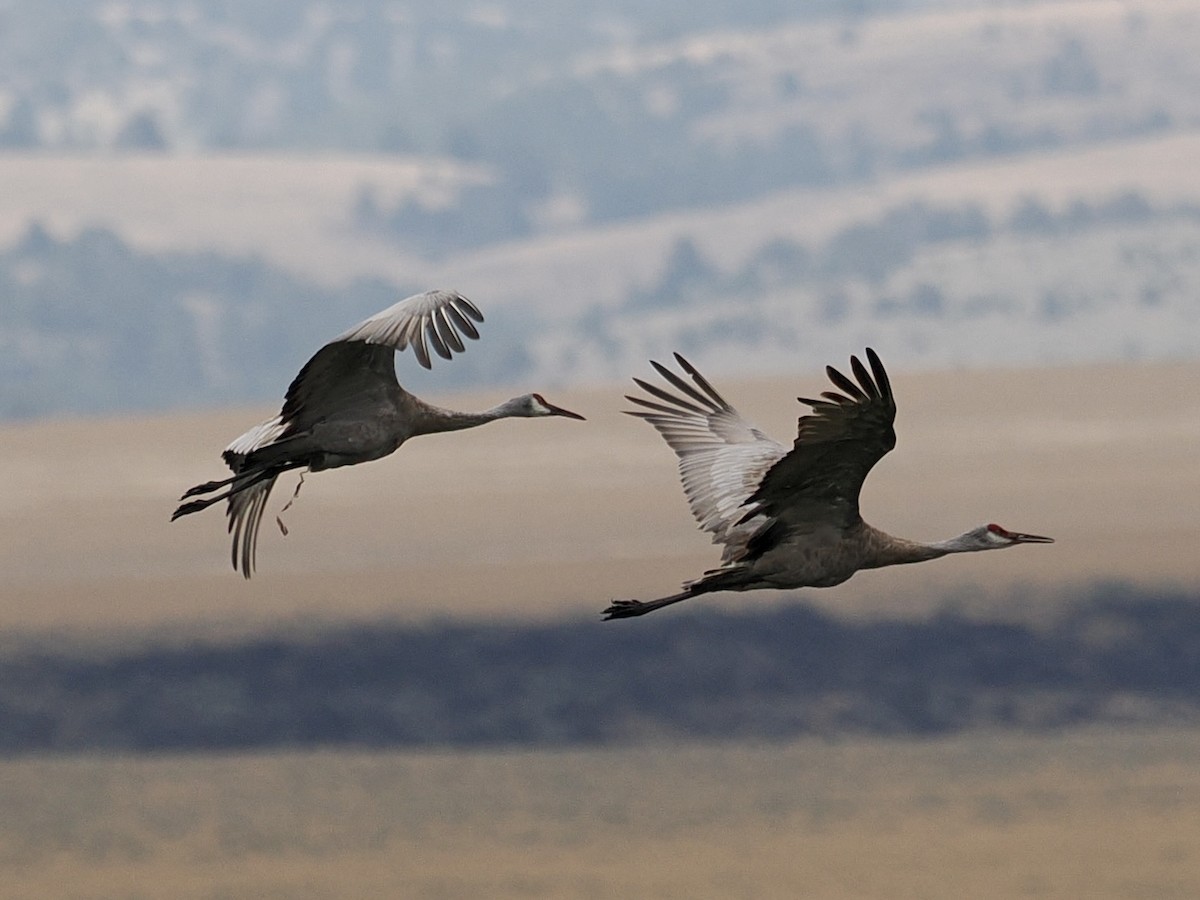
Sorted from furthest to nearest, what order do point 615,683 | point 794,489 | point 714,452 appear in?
1. point 615,683
2. point 714,452
3. point 794,489

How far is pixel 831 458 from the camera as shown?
52.2ft

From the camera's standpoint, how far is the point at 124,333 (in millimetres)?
180750

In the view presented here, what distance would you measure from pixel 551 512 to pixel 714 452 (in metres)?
47.9

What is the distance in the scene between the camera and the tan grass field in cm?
5241

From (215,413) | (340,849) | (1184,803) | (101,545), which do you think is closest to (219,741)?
(340,849)

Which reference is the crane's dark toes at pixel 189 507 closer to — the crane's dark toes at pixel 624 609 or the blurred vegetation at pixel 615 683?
the crane's dark toes at pixel 624 609

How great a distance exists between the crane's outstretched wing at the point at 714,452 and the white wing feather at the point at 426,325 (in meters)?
2.04

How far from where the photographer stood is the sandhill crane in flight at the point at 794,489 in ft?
50.1

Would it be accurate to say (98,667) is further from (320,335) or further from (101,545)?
(320,335)

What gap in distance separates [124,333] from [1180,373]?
98.6m

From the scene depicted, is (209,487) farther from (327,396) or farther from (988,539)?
(988,539)

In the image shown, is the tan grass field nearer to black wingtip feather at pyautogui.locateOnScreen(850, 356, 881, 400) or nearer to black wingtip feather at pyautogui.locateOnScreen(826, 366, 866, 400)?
black wingtip feather at pyautogui.locateOnScreen(826, 366, 866, 400)

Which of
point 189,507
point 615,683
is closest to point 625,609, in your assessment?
point 189,507

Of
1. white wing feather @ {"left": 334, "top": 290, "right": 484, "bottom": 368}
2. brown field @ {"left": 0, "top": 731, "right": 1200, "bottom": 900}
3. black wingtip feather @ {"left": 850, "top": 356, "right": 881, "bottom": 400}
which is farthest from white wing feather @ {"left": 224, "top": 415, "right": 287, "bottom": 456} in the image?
brown field @ {"left": 0, "top": 731, "right": 1200, "bottom": 900}
